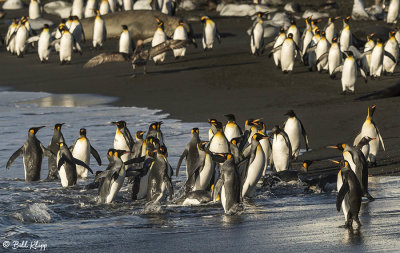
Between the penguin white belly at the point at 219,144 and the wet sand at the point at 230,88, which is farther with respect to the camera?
the wet sand at the point at 230,88

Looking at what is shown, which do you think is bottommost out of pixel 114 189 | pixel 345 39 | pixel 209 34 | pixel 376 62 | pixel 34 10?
pixel 114 189

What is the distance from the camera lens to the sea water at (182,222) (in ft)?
28.1

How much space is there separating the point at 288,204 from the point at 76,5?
2565 cm

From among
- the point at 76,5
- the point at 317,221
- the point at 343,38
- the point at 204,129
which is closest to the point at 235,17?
the point at 76,5

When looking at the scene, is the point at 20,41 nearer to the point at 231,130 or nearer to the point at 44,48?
the point at 44,48

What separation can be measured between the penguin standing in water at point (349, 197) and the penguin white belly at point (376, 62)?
10.7 meters

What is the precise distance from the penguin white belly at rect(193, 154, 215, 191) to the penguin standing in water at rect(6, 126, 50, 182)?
8.02 ft

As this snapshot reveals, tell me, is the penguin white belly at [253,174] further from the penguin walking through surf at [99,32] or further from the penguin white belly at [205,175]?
the penguin walking through surf at [99,32]

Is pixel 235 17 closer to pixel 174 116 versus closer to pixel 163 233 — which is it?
pixel 174 116

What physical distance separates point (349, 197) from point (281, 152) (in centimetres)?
329

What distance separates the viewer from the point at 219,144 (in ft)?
40.1

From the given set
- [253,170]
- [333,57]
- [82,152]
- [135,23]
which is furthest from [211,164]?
[135,23]

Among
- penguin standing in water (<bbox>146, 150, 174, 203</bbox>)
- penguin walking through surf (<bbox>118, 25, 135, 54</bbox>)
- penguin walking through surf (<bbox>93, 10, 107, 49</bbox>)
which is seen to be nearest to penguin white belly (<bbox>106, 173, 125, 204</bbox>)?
penguin standing in water (<bbox>146, 150, 174, 203</bbox>)

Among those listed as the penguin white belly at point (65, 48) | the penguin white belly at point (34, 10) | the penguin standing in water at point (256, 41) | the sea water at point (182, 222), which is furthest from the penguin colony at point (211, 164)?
the penguin white belly at point (34, 10)
